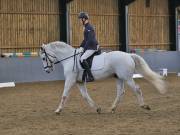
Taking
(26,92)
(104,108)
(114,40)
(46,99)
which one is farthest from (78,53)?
(114,40)

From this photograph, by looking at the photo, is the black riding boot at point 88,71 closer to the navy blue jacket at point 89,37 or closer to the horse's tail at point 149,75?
the navy blue jacket at point 89,37

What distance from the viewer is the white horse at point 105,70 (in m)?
11.2

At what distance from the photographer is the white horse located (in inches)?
442

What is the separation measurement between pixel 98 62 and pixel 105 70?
0.79 feet

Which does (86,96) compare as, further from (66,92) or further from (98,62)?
(98,62)

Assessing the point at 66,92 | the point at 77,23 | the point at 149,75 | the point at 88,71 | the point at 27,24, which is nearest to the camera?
the point at 66,92

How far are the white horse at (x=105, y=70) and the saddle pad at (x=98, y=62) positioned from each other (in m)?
0.06

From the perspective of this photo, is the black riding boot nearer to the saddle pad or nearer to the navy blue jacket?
the saddle pad

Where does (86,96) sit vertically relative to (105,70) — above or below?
below

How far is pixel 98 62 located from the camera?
11.4 meters

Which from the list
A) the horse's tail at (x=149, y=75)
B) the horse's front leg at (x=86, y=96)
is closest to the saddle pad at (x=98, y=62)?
the horse's front leg at (x=86, y=96)

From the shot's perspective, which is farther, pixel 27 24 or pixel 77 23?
pixel 77 23

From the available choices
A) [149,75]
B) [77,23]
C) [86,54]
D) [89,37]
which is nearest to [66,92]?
[86,54]

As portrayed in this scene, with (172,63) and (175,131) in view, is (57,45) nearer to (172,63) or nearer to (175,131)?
(175,131)
